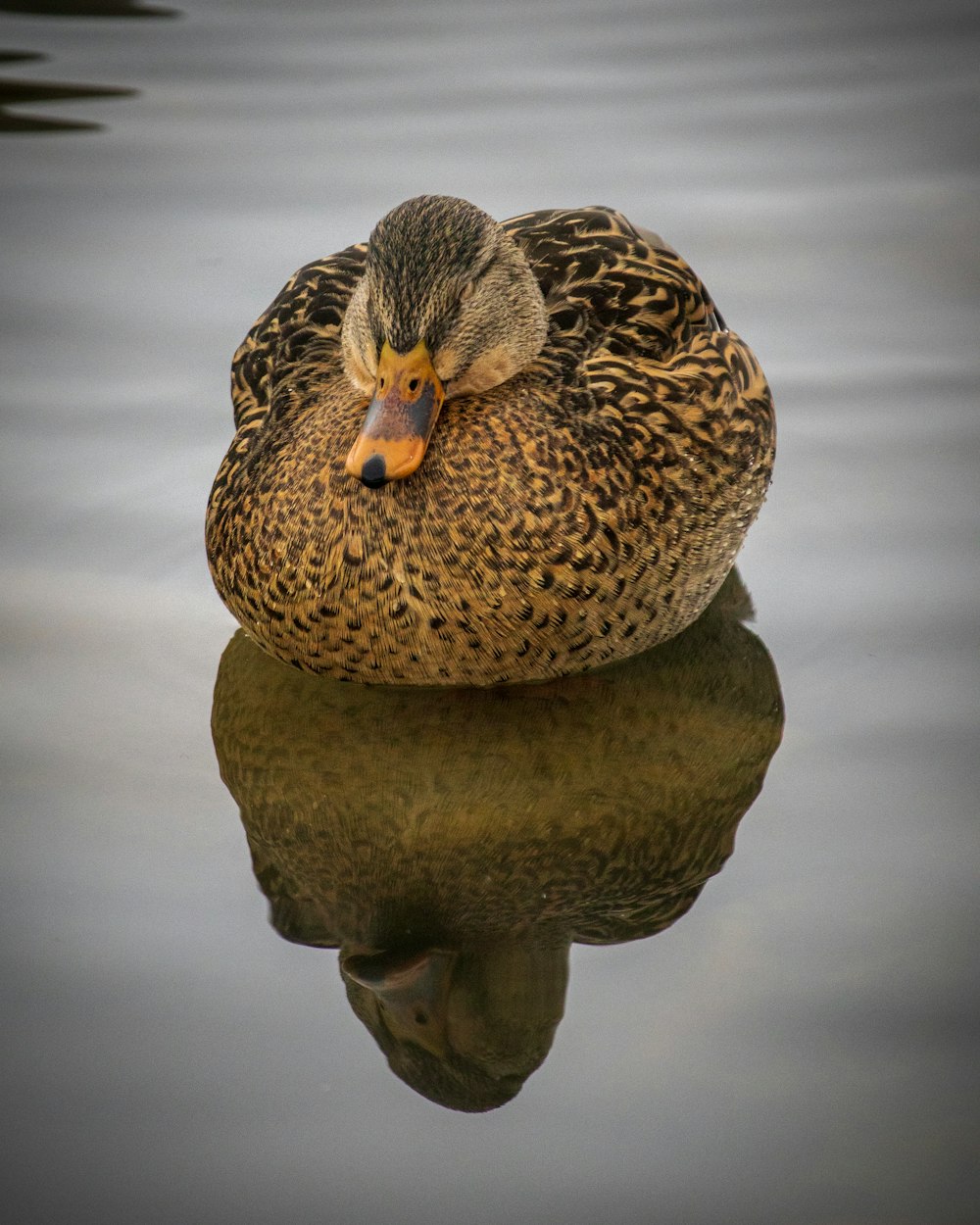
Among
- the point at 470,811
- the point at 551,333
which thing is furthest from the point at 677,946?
the point at 551,333

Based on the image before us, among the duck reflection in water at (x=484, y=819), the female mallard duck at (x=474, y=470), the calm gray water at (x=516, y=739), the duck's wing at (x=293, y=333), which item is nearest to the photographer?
the calm gray water at (x=516, y=739)

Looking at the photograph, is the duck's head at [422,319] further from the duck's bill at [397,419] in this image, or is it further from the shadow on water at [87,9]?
the shadow on water at [87,9]

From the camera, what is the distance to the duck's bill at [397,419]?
3.27 metres

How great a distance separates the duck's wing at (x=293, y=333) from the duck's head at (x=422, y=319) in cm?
24

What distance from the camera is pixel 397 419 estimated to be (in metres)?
3.34

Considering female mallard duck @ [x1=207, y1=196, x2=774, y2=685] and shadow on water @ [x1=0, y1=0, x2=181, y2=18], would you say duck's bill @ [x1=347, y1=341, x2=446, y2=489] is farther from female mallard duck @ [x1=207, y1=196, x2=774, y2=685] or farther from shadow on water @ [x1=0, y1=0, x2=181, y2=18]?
shadow on water @ [x1=0, y1=0, x2=181, y2=18]

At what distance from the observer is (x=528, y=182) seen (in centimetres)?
563

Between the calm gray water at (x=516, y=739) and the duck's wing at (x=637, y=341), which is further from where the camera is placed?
the duck's wing at (x=637, y=341)

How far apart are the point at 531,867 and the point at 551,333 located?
1.22m

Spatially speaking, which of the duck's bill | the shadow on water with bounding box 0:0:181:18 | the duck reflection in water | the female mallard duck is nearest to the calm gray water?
the duck reflection in water

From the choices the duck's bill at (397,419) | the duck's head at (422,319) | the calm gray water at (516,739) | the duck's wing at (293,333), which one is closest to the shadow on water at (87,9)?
the calm gray water at (516,739)

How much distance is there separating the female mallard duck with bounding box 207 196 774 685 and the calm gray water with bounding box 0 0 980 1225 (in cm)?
24

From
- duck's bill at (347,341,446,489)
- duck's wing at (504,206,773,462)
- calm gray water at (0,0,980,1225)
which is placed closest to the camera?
calm gray water at (0,0,980,1225)

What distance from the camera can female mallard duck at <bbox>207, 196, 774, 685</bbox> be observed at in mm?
3395
